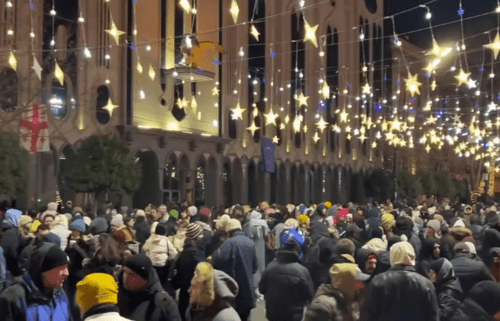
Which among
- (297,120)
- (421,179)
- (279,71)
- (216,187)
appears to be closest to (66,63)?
(297,120)

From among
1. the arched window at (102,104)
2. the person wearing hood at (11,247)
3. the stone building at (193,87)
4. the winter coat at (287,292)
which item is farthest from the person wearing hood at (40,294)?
the arched window at (102,104)

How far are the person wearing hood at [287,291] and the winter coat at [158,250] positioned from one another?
209cm

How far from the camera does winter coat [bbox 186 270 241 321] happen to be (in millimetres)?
5094

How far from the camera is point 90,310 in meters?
4.25

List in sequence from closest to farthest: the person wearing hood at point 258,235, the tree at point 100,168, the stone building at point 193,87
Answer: the person wearing hood at point 258,235 → the tree at point 100,168 → the stone building at point 193,87

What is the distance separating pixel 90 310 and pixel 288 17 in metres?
41.5

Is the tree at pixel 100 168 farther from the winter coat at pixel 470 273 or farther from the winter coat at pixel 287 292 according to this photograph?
the winter coat at pixel 470 273

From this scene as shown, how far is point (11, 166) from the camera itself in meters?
22.0

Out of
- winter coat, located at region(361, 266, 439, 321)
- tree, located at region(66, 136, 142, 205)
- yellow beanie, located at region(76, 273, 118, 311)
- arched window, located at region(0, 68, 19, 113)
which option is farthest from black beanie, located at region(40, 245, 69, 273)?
arched window, located at region(0, 68, 19, 113)

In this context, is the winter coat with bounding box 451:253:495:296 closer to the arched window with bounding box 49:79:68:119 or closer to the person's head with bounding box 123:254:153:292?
the person's head with bounding box 123:254:153:292

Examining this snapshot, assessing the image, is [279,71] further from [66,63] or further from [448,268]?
[448,268]

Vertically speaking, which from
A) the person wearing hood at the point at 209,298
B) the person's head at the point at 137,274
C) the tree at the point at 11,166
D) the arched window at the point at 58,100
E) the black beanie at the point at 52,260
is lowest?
the person wearing hood at the point at 209,298

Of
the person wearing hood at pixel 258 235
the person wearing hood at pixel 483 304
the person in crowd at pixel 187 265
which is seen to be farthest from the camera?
the person wearing hood at pixel 258 235

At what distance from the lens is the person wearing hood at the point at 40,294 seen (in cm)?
501
